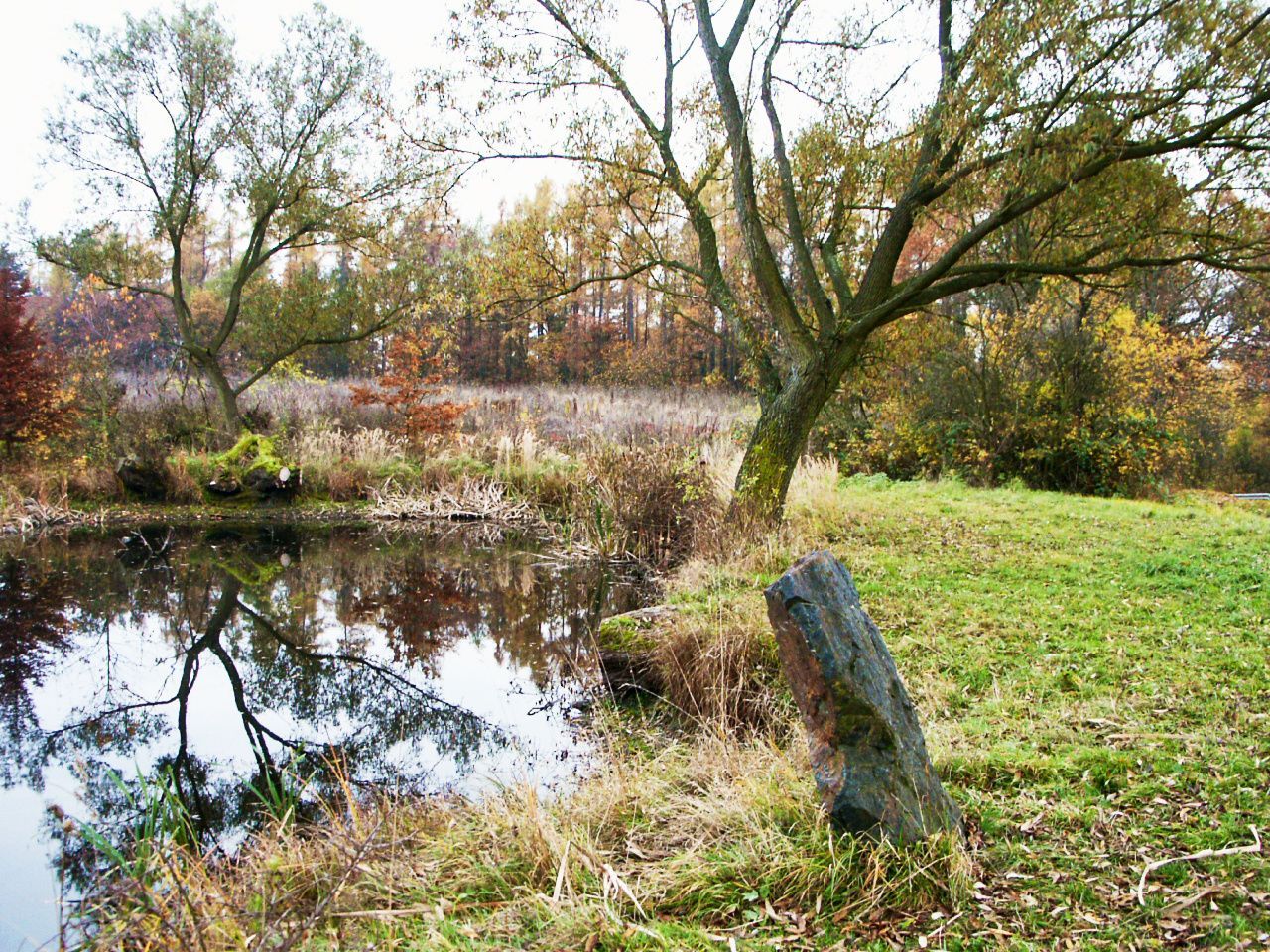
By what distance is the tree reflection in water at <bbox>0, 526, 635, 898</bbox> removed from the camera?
3932 millimetres

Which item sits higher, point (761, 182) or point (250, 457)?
point (761, 182)

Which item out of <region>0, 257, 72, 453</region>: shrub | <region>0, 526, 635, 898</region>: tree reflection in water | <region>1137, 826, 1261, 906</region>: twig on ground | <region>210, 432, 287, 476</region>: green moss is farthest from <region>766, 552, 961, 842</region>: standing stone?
<region>0, 257, 72, 453</region>: shrub

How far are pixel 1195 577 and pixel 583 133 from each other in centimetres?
621

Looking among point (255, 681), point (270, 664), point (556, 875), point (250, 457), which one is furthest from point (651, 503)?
point (250, 457)

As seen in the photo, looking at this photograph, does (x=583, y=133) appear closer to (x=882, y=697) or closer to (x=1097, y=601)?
(x=1097, y=601)

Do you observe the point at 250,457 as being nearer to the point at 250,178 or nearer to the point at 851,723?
the point at 250,178

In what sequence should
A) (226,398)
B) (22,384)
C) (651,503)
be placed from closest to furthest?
(651,503) < (22,384) < (226,398)

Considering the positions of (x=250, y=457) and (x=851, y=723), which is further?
(x=250, y=457)

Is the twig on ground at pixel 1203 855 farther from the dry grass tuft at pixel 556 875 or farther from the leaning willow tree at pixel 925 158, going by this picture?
the leaning willow tree at pixel 925 158

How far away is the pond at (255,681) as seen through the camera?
3.53 metres

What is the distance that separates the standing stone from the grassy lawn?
11 centimetres

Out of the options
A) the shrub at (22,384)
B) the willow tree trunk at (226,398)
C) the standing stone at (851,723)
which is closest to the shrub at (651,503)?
the standing stone at (851,723)

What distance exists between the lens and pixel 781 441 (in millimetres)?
7035

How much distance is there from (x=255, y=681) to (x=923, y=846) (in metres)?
4.31
